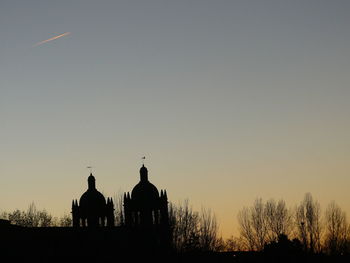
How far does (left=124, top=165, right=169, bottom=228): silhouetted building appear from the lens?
8294cm

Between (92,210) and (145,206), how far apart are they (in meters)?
6.60

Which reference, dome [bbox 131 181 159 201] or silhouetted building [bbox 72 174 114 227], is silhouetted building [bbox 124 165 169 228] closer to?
dome [bbox 131 181 159 201]

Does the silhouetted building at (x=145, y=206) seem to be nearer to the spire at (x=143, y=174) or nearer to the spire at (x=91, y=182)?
the spire at (x=143, y=174)

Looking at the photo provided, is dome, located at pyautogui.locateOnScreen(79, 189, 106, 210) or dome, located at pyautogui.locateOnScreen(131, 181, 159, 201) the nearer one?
dome, located at pyautogui.locateOnScreen(131, 181, 159, 201)

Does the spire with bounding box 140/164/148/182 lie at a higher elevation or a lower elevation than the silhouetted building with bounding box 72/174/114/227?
higher

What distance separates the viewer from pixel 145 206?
83062 millimetres

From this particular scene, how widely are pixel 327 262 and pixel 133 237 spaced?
22.0 metres

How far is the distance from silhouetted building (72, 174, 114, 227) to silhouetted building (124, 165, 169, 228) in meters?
2.39

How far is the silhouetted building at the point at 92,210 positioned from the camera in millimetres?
83750

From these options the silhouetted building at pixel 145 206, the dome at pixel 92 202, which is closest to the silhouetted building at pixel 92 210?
the dome at pixel 92 202

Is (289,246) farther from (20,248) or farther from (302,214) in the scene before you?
(20,248)

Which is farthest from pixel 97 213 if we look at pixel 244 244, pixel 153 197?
pixel 244 244

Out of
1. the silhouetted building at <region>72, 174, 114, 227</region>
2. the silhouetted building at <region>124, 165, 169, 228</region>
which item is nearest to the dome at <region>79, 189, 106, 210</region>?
the silhouetted building at <region>72, 174, 114, 227</region>

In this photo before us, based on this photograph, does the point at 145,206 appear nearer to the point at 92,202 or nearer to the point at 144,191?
the point at 144,191
